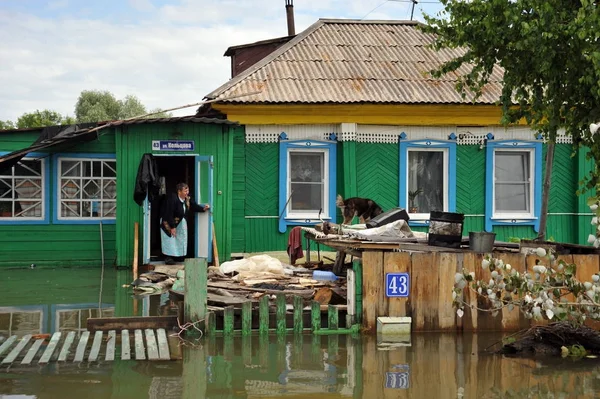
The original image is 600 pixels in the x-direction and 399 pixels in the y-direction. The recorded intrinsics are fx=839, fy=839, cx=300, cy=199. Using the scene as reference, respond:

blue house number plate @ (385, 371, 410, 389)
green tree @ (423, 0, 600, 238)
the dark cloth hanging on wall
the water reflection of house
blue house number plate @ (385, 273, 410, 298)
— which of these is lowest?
blue house number plate @ (385, 371, 410, 389)

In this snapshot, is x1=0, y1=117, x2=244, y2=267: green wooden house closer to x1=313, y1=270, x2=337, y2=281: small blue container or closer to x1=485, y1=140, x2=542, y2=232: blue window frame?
x1=313, y1=270, x2=337, y2=281: small blue container

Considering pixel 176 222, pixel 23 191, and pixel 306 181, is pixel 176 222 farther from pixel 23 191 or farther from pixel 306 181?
pixel 306 181

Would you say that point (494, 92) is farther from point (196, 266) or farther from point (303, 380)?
point (303, 380)

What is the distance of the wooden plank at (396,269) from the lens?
10023 millimetres

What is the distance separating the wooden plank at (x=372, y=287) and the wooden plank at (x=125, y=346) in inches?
110

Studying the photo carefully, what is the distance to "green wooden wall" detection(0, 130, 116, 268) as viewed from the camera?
16578 millimetres

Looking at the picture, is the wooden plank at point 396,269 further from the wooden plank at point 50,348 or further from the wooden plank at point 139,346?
the wooden plank at point 50,348

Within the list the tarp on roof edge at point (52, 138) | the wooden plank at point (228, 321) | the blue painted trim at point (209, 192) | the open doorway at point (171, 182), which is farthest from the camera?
the open doorway at point (171, 182)

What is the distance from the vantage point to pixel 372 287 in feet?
32.8

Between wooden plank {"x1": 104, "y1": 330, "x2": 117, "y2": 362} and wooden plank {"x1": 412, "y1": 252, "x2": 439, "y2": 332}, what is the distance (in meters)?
3.52

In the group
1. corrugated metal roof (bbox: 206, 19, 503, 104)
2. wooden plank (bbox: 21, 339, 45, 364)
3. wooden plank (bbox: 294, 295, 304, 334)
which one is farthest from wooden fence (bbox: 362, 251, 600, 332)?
corrugated metal roof (bbox: 206, 19, 503, 104)

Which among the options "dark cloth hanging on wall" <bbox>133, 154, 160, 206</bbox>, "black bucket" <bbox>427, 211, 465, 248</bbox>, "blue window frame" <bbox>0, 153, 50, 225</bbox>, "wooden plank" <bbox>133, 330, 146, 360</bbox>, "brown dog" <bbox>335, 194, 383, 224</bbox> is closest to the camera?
"wooden plank" <bbox>133, 330, 146, 360</bbox>

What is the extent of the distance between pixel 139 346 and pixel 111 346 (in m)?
0.29

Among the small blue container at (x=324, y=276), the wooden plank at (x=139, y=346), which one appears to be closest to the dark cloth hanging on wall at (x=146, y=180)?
the small blue container at (x=324, y=276)
